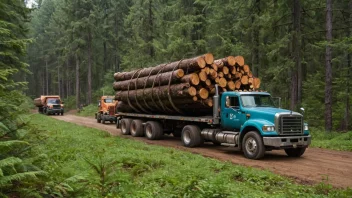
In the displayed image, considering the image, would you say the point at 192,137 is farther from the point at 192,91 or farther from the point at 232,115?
the point at 232,115

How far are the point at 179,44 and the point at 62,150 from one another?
65.1 feet

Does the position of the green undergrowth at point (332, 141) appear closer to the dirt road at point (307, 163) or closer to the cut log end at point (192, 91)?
the dirt road at point (307, 163)

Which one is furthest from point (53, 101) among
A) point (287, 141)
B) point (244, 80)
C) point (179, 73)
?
point (287, 141)

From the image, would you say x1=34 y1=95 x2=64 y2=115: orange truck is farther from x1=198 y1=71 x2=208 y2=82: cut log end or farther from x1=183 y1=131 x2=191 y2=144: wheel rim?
x1=198 y1=71 x2=208 y2=82: cut log end

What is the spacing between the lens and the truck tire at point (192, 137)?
47.6 ft

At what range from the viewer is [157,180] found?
771 centimetres

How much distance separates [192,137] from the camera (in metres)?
14.5

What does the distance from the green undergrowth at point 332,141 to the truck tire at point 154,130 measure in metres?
7.67

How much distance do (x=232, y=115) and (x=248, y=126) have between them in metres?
1.22

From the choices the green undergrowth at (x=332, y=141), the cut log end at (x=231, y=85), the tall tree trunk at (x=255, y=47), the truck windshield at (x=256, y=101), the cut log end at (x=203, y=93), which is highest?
the tall tree trunk at (x=255, y=47)

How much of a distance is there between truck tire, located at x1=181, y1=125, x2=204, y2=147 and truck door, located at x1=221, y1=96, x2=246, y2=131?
148cm

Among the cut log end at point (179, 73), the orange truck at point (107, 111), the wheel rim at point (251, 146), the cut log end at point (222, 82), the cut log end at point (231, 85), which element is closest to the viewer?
the wheel rim at point (251, 146)

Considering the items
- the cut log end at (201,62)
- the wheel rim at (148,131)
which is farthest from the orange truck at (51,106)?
the cut log end at (201,62)

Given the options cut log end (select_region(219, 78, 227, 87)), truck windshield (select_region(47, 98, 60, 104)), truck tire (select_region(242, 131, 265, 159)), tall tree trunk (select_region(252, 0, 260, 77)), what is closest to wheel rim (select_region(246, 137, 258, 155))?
truck tire (select_region(242, 131, 265, 159))
